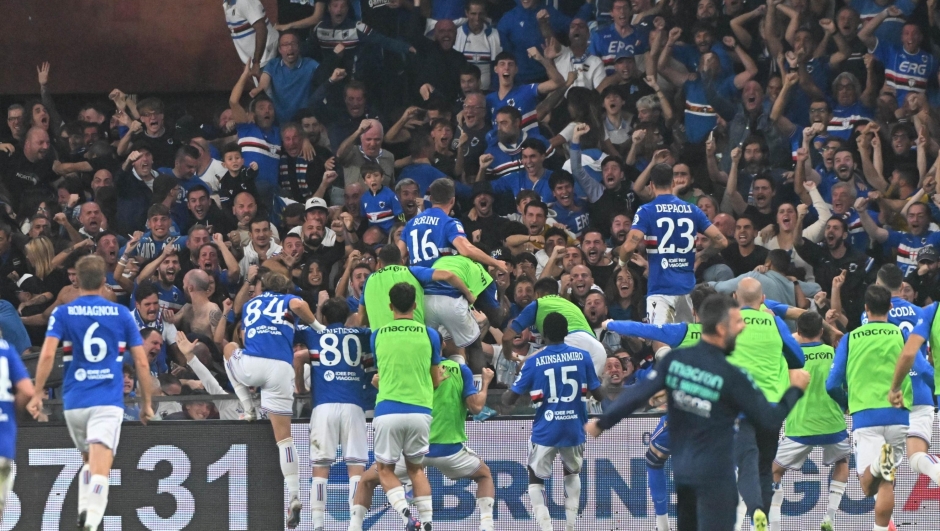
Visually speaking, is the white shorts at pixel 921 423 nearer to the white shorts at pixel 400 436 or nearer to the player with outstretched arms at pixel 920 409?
the player with outstretched arms at pixel 920 409

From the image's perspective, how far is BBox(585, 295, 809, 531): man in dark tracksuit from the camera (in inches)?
386

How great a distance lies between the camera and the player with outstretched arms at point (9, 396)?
11.4 metres

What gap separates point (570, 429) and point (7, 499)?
5.88 m

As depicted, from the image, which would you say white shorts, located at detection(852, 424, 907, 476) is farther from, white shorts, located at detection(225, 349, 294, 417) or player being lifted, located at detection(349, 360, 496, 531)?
white shorts, located at detection(225, 349, 294, 417)

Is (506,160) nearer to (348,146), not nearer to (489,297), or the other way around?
(348,146)

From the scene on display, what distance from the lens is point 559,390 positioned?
13750mm

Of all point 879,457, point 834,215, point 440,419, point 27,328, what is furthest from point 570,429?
point 27,328

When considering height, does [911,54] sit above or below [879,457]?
above

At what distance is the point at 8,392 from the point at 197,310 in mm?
5499

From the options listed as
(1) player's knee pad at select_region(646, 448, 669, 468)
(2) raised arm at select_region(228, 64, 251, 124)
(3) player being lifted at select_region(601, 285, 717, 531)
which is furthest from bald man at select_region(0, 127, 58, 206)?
(1) player's knee pad at select_region(646, 448, 669, 468)

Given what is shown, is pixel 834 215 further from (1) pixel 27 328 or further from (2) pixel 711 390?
(1) pixel 27 328

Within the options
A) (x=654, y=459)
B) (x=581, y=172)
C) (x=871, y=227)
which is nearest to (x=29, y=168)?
(x=581, y=172)

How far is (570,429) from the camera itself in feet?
45.1

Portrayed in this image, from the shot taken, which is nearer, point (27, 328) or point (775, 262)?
point (775, 262)
